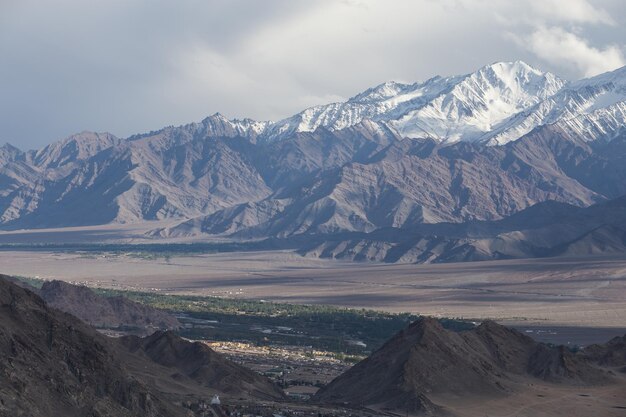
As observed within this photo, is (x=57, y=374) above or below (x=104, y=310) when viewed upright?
below

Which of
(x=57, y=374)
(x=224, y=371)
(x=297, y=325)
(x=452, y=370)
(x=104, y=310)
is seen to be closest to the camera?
(x=57, y=374)

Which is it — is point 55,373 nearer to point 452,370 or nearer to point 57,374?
point 57,374

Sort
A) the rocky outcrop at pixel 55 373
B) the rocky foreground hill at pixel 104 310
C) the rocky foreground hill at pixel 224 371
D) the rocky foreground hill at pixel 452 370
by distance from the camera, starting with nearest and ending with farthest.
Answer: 1. the rocky outcrop at pixel 55 373
2. the rocky foreground hill at pixel 224 371
3. the rocky foreground hill at pixel 452 370
4. the rocky foreground hill at pixel 104 310

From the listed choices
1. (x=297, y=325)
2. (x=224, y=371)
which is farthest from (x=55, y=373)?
(x=297, y=325)

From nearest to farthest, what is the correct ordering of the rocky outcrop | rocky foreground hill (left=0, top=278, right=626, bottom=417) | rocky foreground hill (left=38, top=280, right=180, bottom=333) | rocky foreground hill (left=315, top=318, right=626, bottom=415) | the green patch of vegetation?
1. the rocky outcrop
2. rocky foreground hill (left=0, top=278, right=626, bottom=417)
3. rocky foreground hill (left=315, top=318, right=626, bottom=415)
4. the green patch of vegetation
5. rocky foreground hill (left=38, top=280, right=180, bottom=333)

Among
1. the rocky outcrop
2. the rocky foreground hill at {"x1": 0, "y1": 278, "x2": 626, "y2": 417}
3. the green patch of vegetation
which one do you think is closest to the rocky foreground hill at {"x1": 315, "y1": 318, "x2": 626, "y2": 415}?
the rocky foreground hill at {"x1": 0, "y1": 278, "x2": 626, "y2": 417}

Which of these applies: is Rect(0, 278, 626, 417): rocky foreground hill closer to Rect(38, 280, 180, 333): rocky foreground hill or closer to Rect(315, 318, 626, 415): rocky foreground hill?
Rect(315, 318, 626, 415): rocky foreground hill

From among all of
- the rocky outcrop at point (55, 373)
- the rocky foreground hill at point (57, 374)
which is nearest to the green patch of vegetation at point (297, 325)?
the rocky foreground hill at point (57, 374)

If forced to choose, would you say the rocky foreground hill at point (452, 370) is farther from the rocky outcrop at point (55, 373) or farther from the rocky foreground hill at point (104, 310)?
the rocky foreground hill at point (104, 310)

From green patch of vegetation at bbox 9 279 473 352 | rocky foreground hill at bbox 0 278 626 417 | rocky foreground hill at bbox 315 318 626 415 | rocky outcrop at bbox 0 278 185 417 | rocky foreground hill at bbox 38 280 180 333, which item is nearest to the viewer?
rocky outcrop at bbox 0 278 185 417

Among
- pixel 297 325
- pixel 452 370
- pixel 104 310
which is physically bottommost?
pixel 452 370

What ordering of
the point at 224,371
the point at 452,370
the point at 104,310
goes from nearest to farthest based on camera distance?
the point at 452,370
the point at 224,371
the point at 104,310

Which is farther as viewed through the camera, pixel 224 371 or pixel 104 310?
pixel 104 310

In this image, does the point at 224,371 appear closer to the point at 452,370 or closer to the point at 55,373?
the point at 452,370
